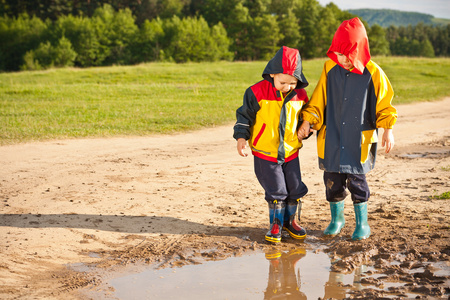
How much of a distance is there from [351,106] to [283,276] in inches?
58.2

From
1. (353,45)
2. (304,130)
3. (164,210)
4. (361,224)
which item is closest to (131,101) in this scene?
(164,210)

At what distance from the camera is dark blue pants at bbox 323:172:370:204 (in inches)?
172

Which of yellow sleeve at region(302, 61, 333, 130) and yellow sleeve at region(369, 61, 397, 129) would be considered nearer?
yellow sleeve at region(369, 61, 397, 129)

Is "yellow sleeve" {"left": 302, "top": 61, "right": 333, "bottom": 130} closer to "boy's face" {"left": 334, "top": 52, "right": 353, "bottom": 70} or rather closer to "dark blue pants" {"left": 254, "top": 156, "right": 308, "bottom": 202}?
"boy's face" {"left": 334, "top": 52, "right": 353, "bottom": 70}

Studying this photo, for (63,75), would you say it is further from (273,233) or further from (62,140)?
(273,233)

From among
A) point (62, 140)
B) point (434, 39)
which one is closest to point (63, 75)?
point (62, 140)

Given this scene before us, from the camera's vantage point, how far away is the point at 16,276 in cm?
380

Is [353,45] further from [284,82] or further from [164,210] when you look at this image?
[164,210]

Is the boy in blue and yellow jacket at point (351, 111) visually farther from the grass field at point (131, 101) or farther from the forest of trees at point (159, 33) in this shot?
the forest of trees at point (159, 33)

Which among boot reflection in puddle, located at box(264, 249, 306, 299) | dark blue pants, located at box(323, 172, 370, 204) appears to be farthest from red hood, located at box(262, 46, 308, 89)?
boot reflection in puddle, located at box(264, 249, 306, 299)

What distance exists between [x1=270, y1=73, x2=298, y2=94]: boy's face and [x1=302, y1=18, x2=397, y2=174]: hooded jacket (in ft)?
0.81

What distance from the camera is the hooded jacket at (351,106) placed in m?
4.15

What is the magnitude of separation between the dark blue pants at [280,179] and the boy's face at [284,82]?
0.62 meters

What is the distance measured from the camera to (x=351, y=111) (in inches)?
168
